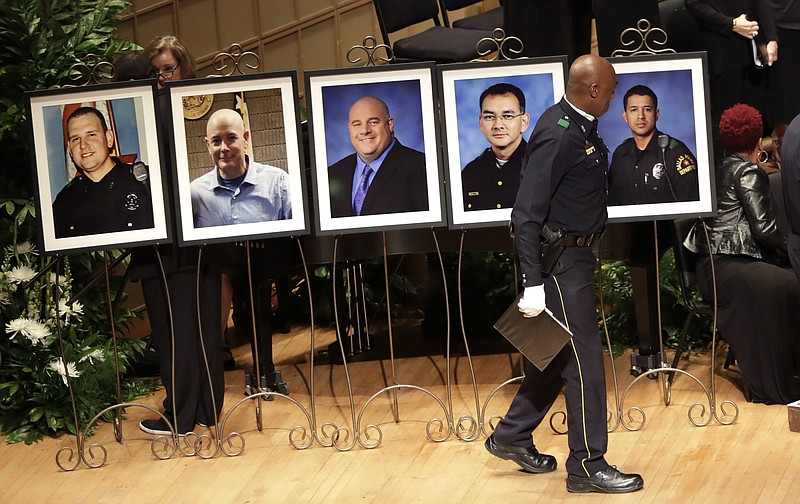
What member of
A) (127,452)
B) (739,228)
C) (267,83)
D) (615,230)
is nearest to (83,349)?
(127,452)

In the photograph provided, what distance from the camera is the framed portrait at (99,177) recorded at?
5.05m

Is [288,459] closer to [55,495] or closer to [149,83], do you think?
[55,495]

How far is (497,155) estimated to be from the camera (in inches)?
201

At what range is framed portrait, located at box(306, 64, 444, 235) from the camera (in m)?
5.08

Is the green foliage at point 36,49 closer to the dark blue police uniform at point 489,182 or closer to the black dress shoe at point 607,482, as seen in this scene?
the dark blue police uniform at point 489,182

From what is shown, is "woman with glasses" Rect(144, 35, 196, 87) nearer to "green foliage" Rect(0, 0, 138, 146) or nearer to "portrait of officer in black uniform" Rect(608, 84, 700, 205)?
"green foliage" Rect(0, 0, 138, 146)

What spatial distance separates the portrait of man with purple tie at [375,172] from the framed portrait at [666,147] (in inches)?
32.2

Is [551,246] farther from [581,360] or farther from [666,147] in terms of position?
[666,147]

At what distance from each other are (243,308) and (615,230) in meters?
2.30

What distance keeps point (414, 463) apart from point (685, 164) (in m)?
1.63

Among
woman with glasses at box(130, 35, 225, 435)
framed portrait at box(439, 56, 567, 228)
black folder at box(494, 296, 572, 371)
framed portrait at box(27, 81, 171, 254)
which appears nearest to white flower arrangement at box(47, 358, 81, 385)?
woman with glasses at box(130, 35, 225, 435)

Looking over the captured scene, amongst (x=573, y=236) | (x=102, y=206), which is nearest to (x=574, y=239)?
(x=573, y=236)

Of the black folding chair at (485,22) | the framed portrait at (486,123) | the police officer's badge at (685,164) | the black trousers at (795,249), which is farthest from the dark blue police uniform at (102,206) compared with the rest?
the black folding chair at (485,22)

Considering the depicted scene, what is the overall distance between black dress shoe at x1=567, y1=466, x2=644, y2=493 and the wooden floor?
1.4 inches
